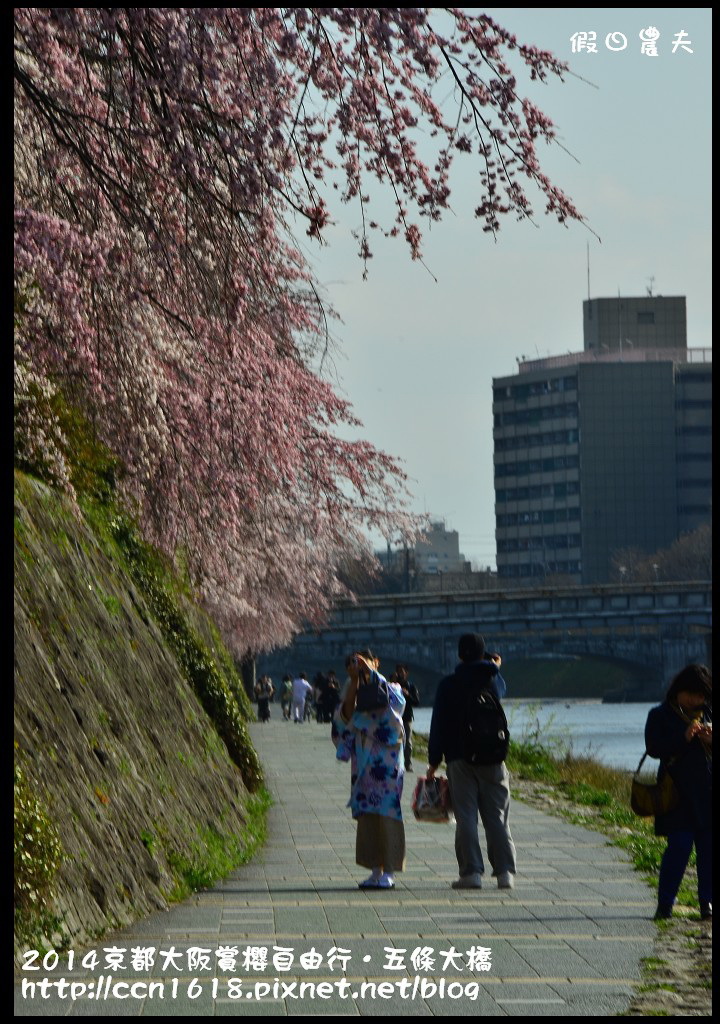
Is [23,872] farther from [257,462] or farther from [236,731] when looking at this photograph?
[236,731]

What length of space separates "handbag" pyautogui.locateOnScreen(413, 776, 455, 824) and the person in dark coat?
2336 millimetres

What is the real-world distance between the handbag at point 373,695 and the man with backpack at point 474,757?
41cm

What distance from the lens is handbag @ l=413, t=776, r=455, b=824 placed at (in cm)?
1105

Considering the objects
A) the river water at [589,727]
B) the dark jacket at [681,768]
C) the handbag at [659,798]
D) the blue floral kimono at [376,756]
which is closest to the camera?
the dark jacket at [681,768]

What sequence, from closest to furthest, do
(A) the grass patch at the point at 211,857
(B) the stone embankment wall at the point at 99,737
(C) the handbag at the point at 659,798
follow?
(B) the stone embankment wall at the point at 99,737 → (C) the handbag at the point at 659,798 → (A) the grass patch at the point at 211,857

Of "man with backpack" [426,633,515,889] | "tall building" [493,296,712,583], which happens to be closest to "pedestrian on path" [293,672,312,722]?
"man with backpack" [426,633,515,889]

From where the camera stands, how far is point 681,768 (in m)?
8.84

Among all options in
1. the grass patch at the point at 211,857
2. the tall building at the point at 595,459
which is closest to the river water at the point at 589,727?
the grass patch at the point at 211,857

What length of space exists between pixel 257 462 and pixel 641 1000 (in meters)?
8.07

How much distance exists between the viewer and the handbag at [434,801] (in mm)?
11047

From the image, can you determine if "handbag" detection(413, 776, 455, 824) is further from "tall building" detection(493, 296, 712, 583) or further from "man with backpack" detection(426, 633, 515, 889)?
"tall building" detection(493, 296, 712, 583)

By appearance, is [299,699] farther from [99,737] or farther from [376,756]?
[99,737]

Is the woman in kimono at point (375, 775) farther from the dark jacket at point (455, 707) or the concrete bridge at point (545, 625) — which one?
the concrete bridge at point (545, 625)
